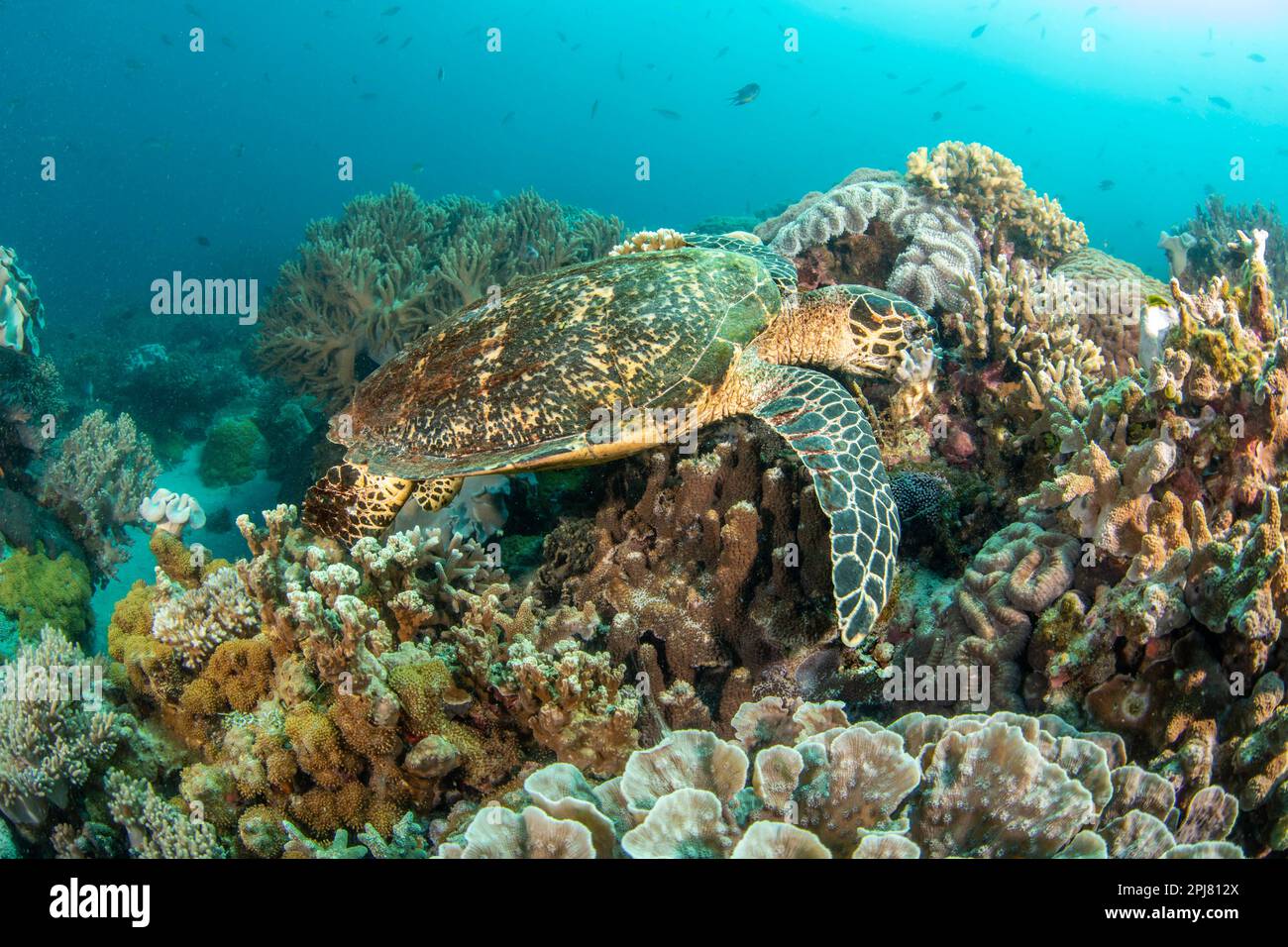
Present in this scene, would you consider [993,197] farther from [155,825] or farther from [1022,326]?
[155,825]

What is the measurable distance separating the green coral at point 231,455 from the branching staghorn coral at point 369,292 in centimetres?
286

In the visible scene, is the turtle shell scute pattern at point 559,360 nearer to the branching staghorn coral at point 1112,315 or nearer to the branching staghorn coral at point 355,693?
the branching staghorn coral at point 355,693

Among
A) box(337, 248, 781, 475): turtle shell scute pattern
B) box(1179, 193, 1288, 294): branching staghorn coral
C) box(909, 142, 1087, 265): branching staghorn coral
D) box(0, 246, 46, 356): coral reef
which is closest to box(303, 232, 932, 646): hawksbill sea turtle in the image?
box(337, 248, 781, 475): turtle shell scute pattern

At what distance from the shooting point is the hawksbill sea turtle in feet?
13.7

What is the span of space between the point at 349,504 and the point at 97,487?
15.1 ft

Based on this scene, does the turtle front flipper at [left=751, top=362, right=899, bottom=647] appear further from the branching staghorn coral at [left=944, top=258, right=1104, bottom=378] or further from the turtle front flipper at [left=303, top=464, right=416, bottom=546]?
the turtle front flipper at [left=303, top=464, right=416, bottom=546]

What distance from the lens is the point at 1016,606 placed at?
118 inches

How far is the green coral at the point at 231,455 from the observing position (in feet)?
35.9

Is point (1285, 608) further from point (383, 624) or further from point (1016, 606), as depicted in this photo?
point (383, 624)

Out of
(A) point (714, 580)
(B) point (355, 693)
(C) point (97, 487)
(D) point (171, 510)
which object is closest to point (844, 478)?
(A) point (714, 580)

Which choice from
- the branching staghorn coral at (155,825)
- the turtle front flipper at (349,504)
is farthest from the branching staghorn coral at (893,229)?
the branching staghorn coral at (155,825)

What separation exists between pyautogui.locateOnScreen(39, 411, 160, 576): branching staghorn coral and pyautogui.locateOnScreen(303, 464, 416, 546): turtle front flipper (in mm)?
4196
